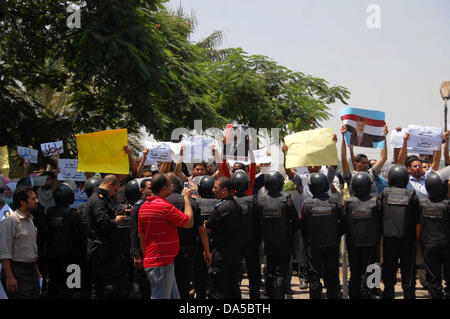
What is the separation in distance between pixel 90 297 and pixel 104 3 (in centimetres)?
723

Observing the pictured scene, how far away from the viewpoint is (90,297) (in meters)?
8.17

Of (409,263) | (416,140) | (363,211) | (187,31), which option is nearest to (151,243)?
(363,211)

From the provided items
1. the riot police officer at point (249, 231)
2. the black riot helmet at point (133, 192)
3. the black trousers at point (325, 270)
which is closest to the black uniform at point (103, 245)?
the black riot helmet at point (133, 192)

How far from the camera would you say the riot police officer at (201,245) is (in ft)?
26.9

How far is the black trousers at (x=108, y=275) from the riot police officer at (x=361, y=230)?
315cm

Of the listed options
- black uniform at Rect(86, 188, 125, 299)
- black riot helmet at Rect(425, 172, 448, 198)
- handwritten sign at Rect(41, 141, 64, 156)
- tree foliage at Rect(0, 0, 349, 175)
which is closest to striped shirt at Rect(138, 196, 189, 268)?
black uniform at Rect(86, 188, 125, 299)

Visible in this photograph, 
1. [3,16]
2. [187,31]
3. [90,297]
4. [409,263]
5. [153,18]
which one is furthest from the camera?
[187,31]

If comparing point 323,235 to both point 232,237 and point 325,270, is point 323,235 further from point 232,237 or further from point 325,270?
point 232,237

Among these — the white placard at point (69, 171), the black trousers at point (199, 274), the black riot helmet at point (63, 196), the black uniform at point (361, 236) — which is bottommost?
the black trousers at point (199, 274)

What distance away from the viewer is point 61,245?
7910 mm

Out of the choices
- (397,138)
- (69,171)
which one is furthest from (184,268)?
(397,138)

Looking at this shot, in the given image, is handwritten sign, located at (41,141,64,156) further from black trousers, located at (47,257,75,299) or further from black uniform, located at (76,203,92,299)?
black trousers, located at (47,257,75,299)

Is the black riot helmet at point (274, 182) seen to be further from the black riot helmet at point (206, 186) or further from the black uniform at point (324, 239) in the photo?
the black riot helmet at point (206, 186)

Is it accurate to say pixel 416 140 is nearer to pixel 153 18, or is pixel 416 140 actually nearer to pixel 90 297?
→ pixel 90 297
